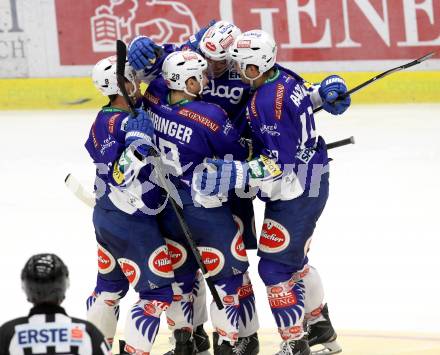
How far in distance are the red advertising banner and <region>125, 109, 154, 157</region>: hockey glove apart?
221 inches

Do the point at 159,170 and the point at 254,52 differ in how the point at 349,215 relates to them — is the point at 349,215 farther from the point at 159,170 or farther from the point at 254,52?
the point at 159,170

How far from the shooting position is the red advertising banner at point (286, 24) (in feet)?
35.8

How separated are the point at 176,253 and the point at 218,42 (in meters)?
1.01

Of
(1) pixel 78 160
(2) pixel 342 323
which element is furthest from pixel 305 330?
(1) pixel 78 160

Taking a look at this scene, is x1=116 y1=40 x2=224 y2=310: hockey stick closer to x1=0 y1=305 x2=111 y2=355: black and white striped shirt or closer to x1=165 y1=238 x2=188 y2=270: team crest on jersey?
x1=165 y1=238 x2=188 y2=270: team crest on jersey

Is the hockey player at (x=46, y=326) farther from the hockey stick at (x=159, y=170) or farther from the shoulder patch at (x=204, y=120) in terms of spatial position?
the shoulder patch at (x=204, y=120)

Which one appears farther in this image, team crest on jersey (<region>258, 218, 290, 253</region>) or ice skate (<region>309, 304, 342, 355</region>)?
ice skate (<region>309, 304, 342, 355</region>)

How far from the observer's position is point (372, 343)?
621 cm

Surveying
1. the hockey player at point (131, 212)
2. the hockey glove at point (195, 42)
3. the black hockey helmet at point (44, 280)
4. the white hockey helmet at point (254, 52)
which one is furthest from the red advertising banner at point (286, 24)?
the black hockey helmet at point (44, 280)

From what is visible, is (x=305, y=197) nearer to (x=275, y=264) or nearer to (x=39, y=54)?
(x=275, y=264)

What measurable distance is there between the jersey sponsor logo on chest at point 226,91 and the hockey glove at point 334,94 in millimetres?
409

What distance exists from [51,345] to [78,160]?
21.1 feet

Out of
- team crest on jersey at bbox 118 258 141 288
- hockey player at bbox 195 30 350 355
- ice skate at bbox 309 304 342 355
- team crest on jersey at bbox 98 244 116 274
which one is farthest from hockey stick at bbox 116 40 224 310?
ice skate at bbox 309 304 342 355

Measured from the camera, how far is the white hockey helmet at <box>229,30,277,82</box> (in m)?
5.76
